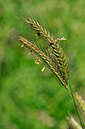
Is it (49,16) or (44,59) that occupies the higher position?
(49,16)

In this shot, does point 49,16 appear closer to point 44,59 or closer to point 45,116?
point 45,116

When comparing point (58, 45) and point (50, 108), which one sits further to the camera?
point (50, 108)

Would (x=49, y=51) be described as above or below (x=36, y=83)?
above

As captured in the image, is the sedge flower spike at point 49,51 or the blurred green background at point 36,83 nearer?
the sedge flower spike at point 49,51

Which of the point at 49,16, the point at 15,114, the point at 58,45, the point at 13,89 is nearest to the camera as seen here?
the point at 58,45

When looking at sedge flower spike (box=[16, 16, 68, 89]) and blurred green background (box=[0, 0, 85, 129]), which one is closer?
sedge flower spike (box=[16, 16, 68, 89])

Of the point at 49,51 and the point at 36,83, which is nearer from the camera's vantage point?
the point at 49,51

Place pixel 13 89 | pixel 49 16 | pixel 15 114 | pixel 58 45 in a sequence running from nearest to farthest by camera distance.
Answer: pixel 58 45 → pixel 15 114 → pixel 13 89 → pixel 49 16

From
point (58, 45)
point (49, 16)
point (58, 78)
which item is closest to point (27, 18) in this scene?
point (58, 45)
